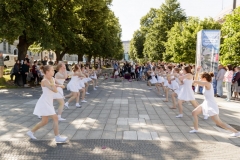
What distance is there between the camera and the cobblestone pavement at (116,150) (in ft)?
16.8

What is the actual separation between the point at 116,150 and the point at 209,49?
11.6 m

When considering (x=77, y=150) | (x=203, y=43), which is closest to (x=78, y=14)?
(x=203, y=43)

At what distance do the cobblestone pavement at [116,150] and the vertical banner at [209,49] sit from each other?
9900mm

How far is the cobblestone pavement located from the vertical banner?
32.5ft

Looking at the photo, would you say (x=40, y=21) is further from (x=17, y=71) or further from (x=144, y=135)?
(x=144, y=135)

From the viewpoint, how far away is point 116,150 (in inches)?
216

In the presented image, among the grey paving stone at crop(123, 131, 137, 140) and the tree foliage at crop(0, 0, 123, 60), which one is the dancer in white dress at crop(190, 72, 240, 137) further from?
the tree foliage at crop(0, 0, 123, 60)

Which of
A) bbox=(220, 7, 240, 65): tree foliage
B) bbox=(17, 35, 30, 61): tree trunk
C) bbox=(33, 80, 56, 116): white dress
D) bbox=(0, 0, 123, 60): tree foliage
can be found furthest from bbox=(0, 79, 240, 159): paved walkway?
bbox=(17, 35, 30, 61): tree trunk

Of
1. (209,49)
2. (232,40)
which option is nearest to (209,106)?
(209,49)

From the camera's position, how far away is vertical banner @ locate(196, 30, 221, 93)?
14.9m

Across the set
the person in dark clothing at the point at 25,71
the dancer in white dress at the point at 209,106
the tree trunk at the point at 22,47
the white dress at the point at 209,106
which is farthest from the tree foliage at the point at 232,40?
the tree trunk at the point at 22,47

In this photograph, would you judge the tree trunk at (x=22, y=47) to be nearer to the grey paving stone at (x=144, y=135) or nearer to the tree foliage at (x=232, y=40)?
the tree foliage at (x=232, y=40)

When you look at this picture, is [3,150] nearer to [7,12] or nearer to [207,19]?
[7,12]

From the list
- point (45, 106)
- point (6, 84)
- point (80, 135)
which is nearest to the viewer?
point (45, 106)
